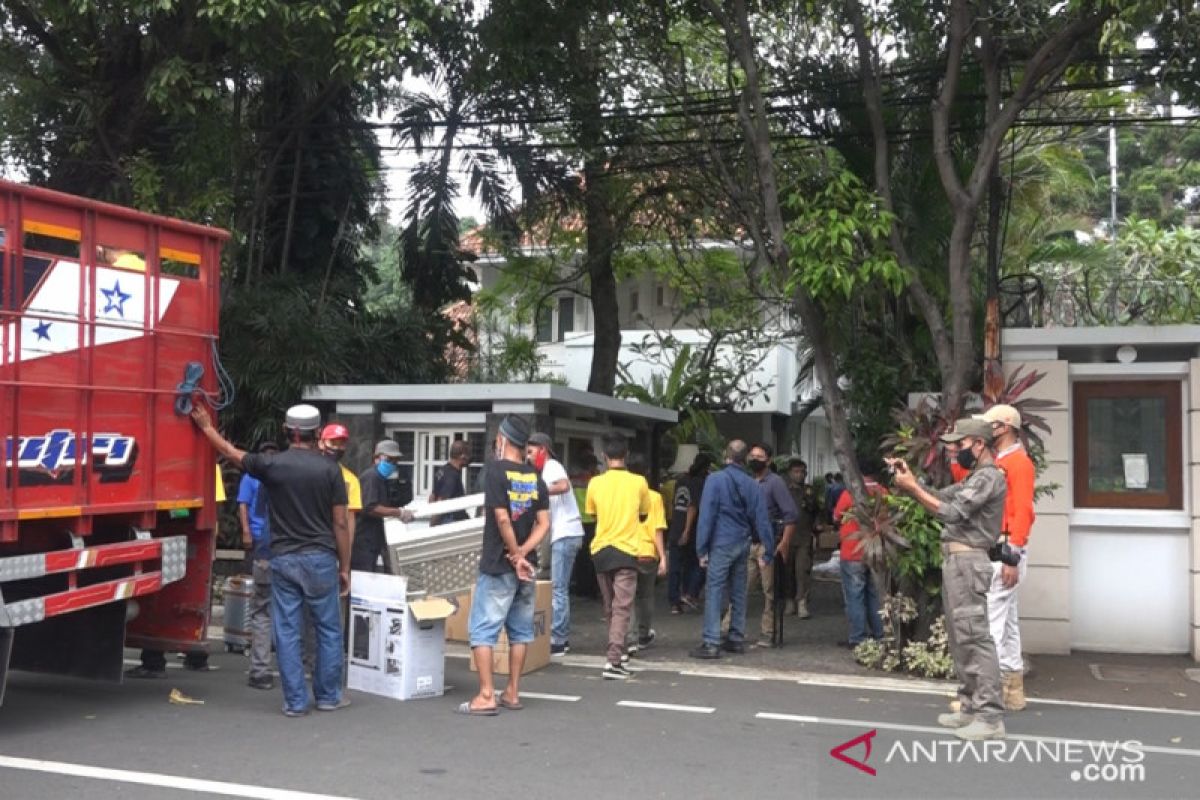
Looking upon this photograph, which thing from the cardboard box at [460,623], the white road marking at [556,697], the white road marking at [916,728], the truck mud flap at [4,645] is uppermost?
the truck mud flap at [4,645]

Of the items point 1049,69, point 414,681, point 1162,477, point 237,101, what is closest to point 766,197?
point 1049,69

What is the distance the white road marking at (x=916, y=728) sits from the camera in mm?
7098

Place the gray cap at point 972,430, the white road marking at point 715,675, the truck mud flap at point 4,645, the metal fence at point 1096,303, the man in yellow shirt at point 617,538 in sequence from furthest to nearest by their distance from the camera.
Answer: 1. the metal fence at point 1096,303
2. the white road marking at point 715,675
3. the man in yellow shirt at point 617,538
4. the gray cap at point 972,430
5. the truck mud flap at point 4,645

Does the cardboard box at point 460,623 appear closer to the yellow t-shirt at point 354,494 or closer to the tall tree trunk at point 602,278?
the yellow t-shirt at point 354,494

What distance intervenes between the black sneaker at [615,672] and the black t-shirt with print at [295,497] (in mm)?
2614

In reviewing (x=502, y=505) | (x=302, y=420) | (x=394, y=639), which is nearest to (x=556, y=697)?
(x=394, y=639)

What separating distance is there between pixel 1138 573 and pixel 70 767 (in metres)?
8.70

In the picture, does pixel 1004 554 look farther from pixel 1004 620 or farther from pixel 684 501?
pixel 684 501

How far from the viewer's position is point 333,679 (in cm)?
766

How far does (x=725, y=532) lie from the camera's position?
10.2m

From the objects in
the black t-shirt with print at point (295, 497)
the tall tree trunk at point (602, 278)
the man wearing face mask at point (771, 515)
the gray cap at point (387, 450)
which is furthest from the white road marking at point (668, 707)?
the tall tree trunk at point (602, 278)

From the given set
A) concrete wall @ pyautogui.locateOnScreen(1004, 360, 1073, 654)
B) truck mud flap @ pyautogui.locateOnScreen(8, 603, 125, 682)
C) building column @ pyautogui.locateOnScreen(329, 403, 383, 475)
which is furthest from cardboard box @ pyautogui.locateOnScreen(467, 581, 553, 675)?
building column @ pyautogui.locateOnScreen(329, 403, 383, 475)

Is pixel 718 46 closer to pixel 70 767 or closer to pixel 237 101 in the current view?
pixel 237 101

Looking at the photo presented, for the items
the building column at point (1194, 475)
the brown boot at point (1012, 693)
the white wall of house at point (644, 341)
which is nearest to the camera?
the brown boot at point (1012, 693)
